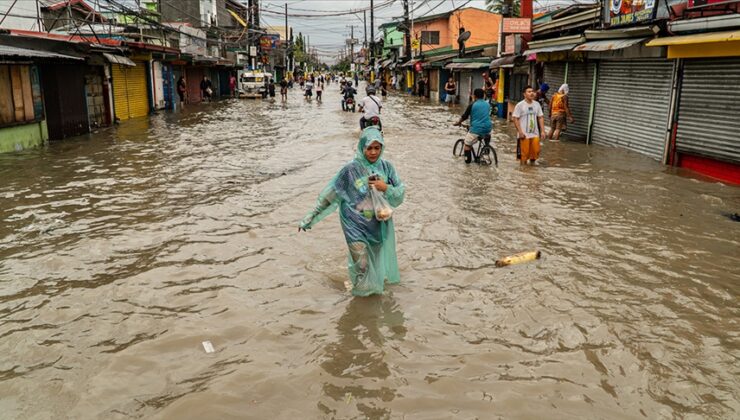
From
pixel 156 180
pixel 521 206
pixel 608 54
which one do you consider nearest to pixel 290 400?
pixel 521 206

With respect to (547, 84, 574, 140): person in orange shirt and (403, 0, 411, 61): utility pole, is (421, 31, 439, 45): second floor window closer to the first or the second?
(403, 0, 411, 61): utility pole

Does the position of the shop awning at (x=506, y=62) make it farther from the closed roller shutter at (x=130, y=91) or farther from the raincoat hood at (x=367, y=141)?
the raincoat hood at (x=367, y=141)

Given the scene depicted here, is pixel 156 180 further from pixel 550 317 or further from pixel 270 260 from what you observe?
pixel 550 317

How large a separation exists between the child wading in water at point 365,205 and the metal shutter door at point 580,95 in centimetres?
1373

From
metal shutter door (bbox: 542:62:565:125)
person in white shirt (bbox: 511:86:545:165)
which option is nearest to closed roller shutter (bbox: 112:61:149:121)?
metal shutter door (bbox: 542:62:565:125)

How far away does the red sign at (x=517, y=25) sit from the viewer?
23.4 meters

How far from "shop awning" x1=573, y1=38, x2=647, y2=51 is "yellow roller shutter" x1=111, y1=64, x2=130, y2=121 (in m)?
18.6

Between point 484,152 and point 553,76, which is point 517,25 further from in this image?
point 484,152

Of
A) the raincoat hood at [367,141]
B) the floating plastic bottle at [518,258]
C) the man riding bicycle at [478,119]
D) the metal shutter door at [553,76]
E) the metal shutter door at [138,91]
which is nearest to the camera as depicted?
the raincoat hood at [367,141]

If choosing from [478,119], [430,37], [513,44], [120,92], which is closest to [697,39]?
[478,119]

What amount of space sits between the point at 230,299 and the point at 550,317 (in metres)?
3.09

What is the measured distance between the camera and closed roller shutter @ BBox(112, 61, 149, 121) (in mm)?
25562

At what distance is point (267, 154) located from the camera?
16359 mm


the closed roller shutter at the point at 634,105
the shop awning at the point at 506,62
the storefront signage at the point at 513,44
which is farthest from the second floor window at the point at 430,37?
the closed roller shutter at the point at 634,105
